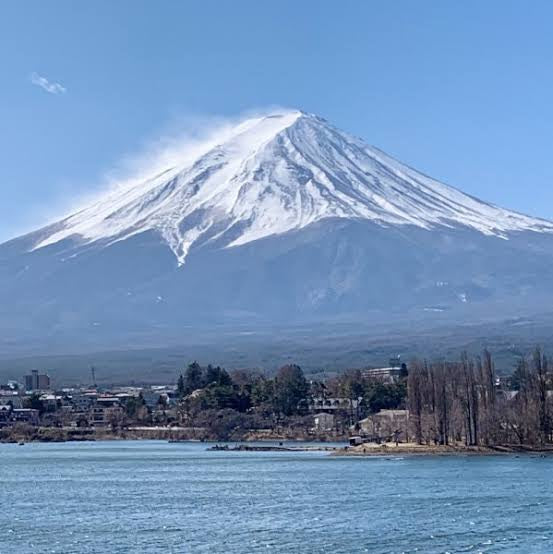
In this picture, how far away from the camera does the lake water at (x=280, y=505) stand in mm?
27203

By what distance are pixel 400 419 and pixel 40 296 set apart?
137699 mm

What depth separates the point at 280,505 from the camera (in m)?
33.7

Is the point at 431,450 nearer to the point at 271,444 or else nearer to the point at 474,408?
the point at 474,408

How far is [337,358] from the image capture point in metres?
127

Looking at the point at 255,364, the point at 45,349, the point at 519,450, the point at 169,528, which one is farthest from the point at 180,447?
the point at 45,349

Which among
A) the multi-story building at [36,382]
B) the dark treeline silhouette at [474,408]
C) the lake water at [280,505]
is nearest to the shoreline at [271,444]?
the dark treeline silhouette at [474,408]

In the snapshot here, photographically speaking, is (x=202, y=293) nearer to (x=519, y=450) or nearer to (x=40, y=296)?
(x=40, y=296)

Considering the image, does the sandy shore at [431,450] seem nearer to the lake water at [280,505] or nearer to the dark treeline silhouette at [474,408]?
the dark treeline silhouette at [474,408]

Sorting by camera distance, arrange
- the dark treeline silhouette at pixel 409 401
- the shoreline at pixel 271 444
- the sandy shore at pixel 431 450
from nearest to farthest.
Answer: the sandy shore at pixel 431 450 < the shoreline at pixel 271 444 < the dark treeline silhouette at pixel 409 401

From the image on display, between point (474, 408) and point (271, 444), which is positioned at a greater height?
point (474, 408)

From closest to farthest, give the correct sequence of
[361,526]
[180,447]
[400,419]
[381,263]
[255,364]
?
[361,526], [400,419], [180,447], [255,364], [381,263]

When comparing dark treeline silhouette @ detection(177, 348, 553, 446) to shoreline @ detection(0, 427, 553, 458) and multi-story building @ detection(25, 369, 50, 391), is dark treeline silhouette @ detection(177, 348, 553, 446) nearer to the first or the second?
shoreline @ detection(0, 427, 553, 458)

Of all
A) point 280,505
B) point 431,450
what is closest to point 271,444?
point 431,450

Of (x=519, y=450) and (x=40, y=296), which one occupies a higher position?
(x=40, y=296)
